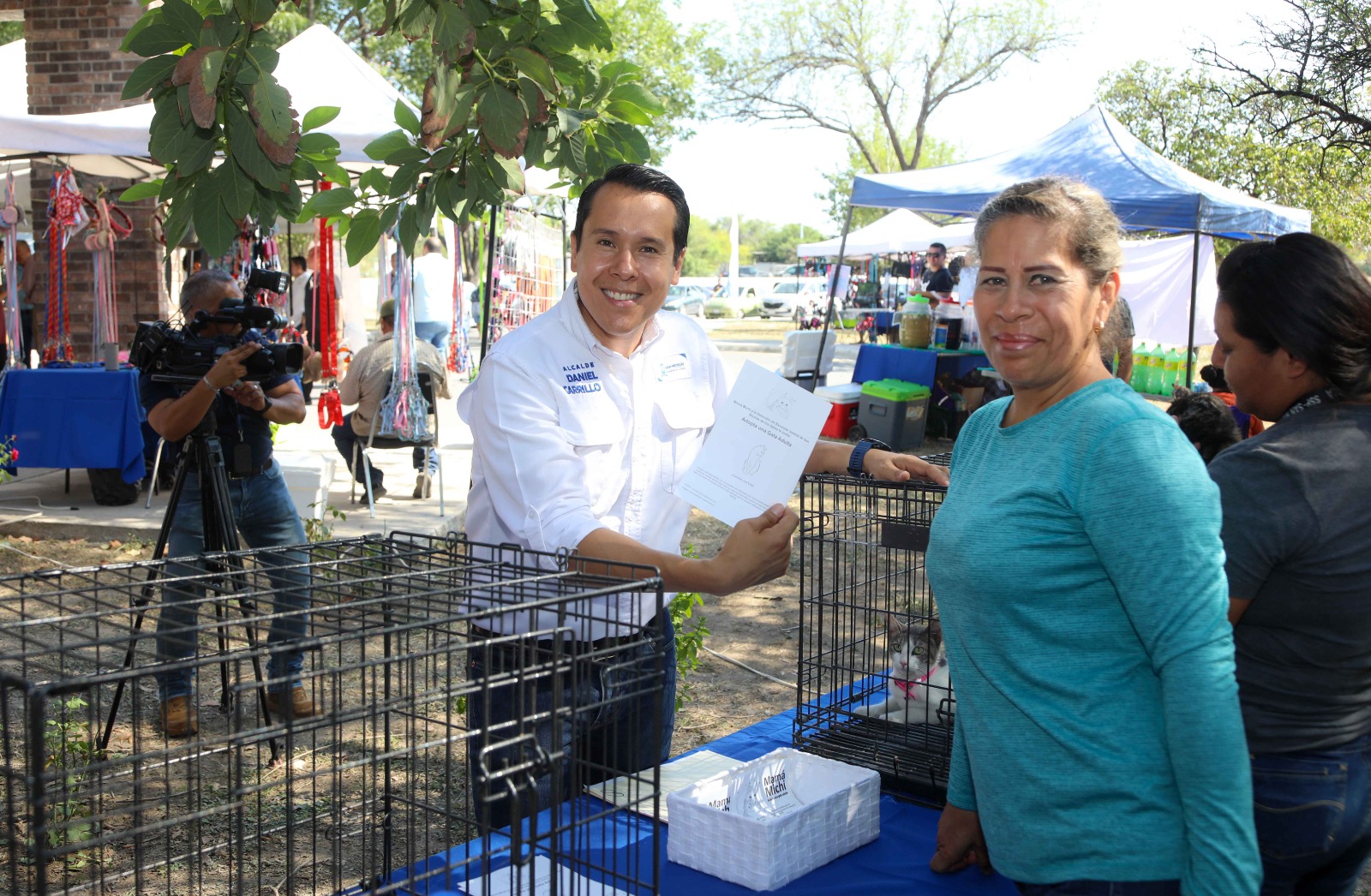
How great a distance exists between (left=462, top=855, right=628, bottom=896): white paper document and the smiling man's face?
107cm

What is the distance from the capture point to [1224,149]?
22.6 meters

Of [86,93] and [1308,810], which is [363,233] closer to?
[1308,810]

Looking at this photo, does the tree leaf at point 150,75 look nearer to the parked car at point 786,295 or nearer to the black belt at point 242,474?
the black belt at point 242,474

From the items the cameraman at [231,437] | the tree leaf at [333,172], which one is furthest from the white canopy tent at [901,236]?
the tree leaf at [333,172]

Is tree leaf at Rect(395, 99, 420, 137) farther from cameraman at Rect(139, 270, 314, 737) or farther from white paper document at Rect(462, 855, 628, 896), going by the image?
white paper document at Rect(462, 855, 628, 896)

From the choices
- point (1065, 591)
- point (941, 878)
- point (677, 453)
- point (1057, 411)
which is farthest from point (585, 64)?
point (941, 878)

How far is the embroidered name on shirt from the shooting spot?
7.20 feet

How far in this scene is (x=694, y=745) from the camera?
427 centimetres

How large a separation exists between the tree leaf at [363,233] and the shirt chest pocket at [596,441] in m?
0.95

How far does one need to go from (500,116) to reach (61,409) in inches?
236

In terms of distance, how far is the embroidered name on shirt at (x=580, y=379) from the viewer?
7.20 ft

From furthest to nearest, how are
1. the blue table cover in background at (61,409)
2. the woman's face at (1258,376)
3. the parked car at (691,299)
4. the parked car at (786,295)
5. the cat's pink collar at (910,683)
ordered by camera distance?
the parked car at (691,299) → the parked car at (786,295) → the blue table cover in background at (61,409) → the cat's pink collar at (910,683) → the woman's face at (1258,376)

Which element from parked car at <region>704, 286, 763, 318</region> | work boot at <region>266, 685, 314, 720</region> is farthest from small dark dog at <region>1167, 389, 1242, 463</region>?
parked car at <region>704, 286, 763, 318</region>

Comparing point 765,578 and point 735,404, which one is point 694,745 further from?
point 735,404
